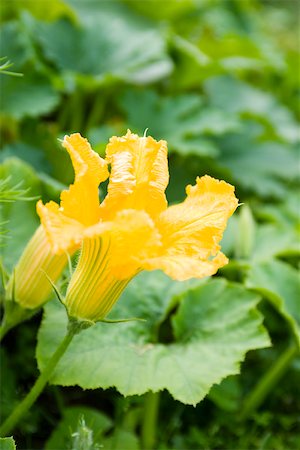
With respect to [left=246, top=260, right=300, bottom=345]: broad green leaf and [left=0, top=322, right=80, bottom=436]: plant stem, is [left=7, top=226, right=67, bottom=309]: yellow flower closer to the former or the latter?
[left=0, top=322, right=80, bottom=436]: plant stem

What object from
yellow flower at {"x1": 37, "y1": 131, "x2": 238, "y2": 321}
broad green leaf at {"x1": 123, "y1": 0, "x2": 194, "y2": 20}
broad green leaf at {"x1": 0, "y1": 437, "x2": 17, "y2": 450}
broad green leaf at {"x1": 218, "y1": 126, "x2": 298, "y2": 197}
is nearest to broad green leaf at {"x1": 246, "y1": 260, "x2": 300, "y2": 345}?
yellow flower at {"x1": 37, "y1": 131, "x2": 238, "y2": 321}

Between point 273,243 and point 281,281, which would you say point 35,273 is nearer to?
point 281,281

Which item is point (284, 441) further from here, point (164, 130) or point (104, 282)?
point (164, 130)

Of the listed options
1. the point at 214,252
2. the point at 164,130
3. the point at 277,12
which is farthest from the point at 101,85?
the point at 277,12

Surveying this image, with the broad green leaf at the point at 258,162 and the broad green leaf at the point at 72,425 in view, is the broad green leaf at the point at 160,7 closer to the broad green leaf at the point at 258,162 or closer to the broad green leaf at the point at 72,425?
the broad green leaf at the point at 258,162

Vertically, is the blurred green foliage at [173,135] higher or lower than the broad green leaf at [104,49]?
lower

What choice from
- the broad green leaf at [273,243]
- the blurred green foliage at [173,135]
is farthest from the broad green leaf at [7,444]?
the broad green leaf at [273,243]
